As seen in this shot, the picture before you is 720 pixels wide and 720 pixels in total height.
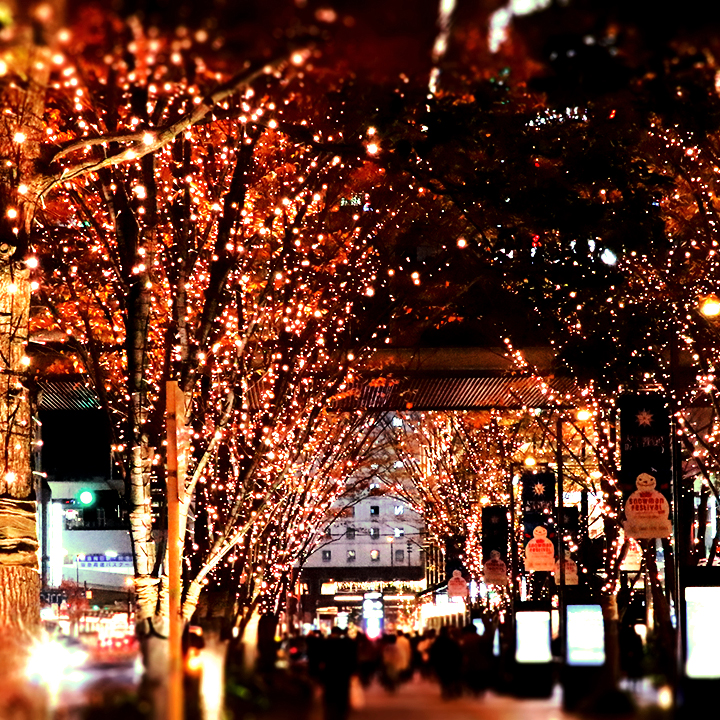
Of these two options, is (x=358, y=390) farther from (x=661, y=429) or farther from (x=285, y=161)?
(x=285, y=161)

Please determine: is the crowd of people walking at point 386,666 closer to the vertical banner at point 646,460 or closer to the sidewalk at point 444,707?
the sidewalk at point 444,707

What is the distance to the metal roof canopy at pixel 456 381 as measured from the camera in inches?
914

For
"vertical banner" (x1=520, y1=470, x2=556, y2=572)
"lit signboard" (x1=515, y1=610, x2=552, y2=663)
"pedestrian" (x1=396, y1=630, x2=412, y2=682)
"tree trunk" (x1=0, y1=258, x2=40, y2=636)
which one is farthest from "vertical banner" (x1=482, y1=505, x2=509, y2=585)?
"pedestrian" (x1=396, y1=630, x2=412, y2=682)

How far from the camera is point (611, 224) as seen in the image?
12.2 m

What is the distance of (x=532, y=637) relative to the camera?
1430cm

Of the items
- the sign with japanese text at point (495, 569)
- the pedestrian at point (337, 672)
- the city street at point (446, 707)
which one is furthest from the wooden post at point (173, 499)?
the sign with japanese text at point (495, 569)

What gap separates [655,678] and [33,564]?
530 centimetres

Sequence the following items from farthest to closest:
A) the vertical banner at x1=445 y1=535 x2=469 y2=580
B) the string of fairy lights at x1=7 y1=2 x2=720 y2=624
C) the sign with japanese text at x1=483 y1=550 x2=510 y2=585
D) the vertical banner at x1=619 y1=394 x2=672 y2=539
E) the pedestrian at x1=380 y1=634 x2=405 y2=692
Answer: the vertical banner at x1=445 y1=535 x2=469 y2=580, the sign with japanese text at x1=483 y1=550 x2=510 y2=585, the vertical banner at x1=619 y1=394 x2=672 y2=539, the string of fairy lights at x1=7 y1=2 x2=720 y2=624, the pedestrian at x1=380 y1=634 x2=405 y2=692

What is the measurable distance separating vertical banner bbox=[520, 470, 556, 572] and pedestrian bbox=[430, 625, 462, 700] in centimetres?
3132

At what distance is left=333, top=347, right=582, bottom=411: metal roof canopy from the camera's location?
23219 millimetres

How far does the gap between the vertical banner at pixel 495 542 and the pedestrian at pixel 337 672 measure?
3617 cm

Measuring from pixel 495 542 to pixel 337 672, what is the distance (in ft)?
122

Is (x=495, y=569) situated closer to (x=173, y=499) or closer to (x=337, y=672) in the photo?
(x=173, y=499)

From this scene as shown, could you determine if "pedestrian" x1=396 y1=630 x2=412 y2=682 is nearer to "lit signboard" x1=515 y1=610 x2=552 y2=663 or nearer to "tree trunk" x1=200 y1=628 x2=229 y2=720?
"lit signboard" x1=515 y1=610 x2=552 y2=663
